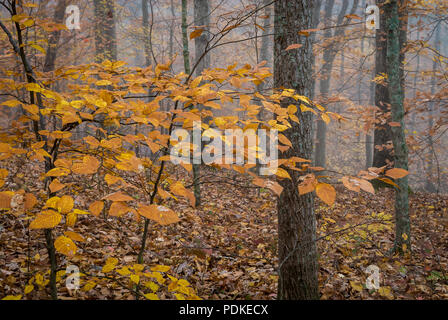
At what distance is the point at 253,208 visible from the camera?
6.70 m

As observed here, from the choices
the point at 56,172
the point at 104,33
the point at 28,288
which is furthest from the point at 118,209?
the point at 104,33

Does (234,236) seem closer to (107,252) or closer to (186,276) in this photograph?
(186,276)

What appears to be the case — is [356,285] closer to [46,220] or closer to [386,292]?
[386,292]

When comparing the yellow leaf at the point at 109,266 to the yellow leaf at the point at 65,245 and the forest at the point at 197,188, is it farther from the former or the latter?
the yellow leaf at the point at 65,245

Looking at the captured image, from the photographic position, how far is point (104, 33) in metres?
9.96

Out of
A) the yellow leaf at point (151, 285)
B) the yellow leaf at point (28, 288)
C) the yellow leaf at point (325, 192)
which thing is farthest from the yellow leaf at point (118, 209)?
the yellow leaf at point (28, 288)

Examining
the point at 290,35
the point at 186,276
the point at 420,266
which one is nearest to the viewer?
the point at 290,35

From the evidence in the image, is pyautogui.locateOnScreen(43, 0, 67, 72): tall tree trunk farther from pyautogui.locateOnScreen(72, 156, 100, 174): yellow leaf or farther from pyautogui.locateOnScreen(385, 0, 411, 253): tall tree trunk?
pyautogui.locateOnScreen(385, 0, 411, 253): tall tree trunk

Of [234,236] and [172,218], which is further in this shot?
[234,236]

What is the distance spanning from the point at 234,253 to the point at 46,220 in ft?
11.6

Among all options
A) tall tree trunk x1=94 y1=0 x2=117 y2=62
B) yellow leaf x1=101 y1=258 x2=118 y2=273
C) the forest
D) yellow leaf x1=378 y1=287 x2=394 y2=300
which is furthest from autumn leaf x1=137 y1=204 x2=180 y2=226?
tall tree trunk x1=94 y1=0 x2=117 y2=62
